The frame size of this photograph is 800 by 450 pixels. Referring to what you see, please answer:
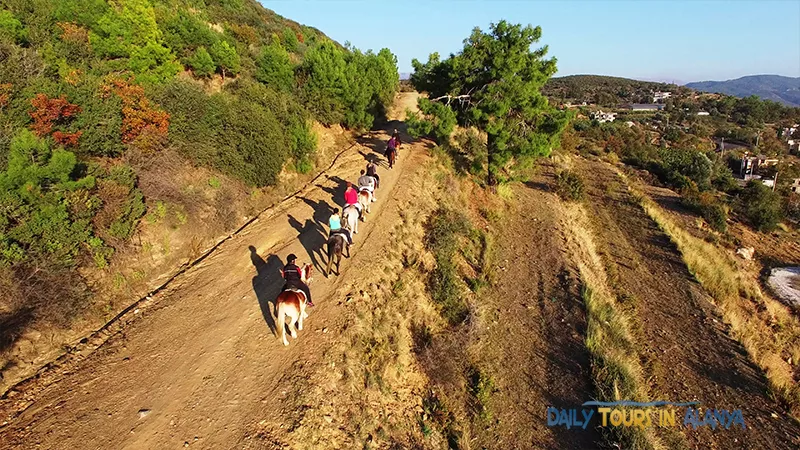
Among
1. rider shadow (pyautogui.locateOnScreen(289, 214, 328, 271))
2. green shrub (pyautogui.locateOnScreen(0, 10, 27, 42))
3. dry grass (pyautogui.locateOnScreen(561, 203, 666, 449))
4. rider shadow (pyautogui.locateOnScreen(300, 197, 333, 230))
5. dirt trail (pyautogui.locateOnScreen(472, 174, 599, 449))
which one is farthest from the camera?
rider shadow (pyautogui.locateOnScreen(300, 197, 333, 230))

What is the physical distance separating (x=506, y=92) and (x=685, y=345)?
42.0 ft

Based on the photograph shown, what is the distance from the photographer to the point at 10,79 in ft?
36.6

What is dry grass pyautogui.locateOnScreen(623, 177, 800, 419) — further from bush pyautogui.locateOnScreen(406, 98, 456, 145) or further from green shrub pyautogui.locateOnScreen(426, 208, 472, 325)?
bush pyautogui.locateOnScreen(406, 98, 456, 145)

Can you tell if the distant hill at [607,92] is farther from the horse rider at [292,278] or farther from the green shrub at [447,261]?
the horse rider at [292,278]

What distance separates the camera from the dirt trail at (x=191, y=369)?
23.5 ft

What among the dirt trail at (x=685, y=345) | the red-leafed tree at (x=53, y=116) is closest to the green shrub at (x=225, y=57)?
the red-leafed tree at (x=53, y=116)

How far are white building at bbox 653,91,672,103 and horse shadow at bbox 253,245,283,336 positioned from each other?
14924 cm

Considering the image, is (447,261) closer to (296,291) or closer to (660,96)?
(296,291)

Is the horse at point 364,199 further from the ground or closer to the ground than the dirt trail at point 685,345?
further from the ground

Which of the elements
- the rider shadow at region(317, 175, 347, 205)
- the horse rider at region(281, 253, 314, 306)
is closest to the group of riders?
the horse rider at region(281, 253, 314, 306)

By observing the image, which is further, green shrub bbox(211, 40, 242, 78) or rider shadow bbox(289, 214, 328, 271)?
green shrub bbox(211, 40, 242, 78)

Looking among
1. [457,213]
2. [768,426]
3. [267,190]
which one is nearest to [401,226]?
[457,213]

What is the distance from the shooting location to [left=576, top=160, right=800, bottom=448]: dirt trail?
404 inches

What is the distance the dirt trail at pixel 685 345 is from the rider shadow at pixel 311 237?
1124 cm
